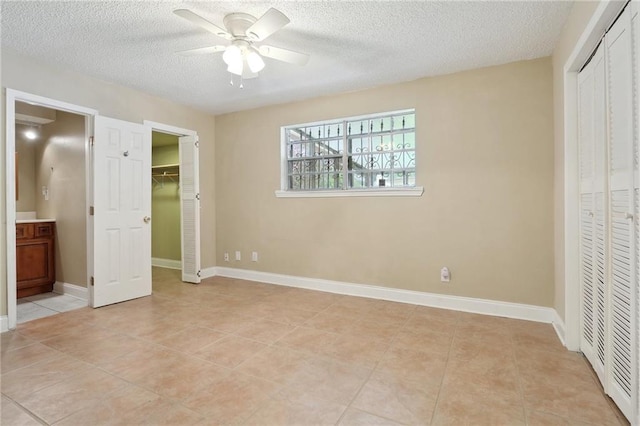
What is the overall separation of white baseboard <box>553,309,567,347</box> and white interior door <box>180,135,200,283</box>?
4.11m

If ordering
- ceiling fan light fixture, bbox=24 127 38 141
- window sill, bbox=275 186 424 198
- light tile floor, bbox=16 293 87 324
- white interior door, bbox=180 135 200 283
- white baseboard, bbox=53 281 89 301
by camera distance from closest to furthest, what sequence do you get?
light tile floor, bbox=16 293 87 324 < window sill, bbox=275 186 424 198 < white baseboard, bbox=53 281 89 301 < ceiling fan light fixture, bbox=24 127 38 141 < white interior door, bbox=180 135 200 283

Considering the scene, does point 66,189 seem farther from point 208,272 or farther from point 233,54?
point 233,54

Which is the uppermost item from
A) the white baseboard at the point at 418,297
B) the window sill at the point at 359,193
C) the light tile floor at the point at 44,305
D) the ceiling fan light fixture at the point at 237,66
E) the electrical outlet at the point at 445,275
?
the ceiling fan light fixture at the point at 237,66

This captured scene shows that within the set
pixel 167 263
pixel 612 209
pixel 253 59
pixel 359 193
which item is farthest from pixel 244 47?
pixel 167 263

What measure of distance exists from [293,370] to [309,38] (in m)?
2.56

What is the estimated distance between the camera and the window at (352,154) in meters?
3.63

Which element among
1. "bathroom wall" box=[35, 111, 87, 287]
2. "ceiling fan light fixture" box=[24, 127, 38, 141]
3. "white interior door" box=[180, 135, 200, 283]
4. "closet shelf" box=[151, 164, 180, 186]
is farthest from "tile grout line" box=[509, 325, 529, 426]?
"ceiling fan light fixture" box=[24, 127, 38, 141]

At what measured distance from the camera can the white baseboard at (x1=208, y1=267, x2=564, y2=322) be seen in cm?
298

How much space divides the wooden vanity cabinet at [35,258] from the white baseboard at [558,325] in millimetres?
5533

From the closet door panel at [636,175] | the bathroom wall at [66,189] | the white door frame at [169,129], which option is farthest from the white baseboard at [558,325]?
the bathroom wall at [66,189]

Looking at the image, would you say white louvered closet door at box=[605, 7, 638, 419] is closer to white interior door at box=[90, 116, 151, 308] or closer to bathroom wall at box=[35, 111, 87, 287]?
white interior door at box=[90, 116, 151, 308]

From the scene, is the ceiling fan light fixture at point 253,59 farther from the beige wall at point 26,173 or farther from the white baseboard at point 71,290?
the beige wall at point 26,173

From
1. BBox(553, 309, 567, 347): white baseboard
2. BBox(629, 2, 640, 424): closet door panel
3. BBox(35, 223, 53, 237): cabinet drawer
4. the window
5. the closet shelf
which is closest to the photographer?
BBox(629, 2, 640, 424): closet door panel

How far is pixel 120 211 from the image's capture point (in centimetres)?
361
